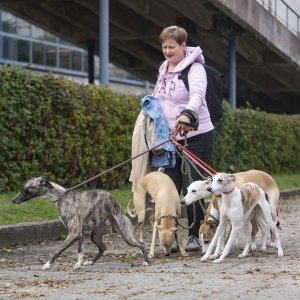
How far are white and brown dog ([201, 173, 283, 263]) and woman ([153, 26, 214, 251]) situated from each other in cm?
66

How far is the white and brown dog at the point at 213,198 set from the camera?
27.2ft

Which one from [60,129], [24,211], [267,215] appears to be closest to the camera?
[267,215]

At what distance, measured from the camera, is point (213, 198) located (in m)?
8.52

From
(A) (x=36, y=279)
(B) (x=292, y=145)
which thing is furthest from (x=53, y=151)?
(B) (x=292, y=145)

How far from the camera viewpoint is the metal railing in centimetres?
2597

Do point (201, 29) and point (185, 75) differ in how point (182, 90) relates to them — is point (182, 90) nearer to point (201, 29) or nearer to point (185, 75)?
point (185, 75)

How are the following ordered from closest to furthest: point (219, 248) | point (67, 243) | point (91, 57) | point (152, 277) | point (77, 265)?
point (152, 277), point (67, 243), point (77, 265), point (219, 248), point (91, 57)

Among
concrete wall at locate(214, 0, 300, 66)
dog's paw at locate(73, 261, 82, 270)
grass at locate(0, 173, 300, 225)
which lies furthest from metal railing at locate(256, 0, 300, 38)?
dog's paw at locate(73, 261, 82, 270)

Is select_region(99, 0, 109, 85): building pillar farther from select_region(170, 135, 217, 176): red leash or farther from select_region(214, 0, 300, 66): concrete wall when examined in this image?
select_region(170, 135, 217, 176): red leash

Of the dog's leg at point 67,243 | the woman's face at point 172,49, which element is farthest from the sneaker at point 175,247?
the woman's face at point 172,49

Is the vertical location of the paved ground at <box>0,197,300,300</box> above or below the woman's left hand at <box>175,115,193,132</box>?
below

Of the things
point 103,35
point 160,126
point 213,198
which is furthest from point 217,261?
point 103,35

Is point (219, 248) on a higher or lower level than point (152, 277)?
higher

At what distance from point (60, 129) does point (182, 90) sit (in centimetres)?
558
